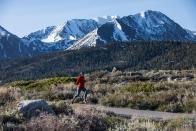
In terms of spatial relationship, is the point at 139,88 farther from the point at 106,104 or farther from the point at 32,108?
the point at 32,108

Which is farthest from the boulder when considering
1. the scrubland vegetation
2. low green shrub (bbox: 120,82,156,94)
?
low green shrub (bbox: 120,82,156,94)

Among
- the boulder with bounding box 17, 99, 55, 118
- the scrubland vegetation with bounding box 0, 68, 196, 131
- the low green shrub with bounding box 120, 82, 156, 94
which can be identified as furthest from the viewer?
Answer: the low green shrub with bounding box 120, 82, 156, 94

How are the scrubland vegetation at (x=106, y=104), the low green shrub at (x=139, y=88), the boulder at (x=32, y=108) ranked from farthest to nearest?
the low green shrub at (x=139, y=88) → the boulder at (x=32, y=108) → the scrubland vegetation at (x=106, y=104)

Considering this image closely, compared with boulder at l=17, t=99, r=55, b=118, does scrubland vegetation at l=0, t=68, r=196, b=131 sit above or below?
below

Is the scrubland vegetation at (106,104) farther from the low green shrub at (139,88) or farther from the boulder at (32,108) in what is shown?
the boulder at (32,108)

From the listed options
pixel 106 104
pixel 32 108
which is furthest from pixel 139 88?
pixel 32 108

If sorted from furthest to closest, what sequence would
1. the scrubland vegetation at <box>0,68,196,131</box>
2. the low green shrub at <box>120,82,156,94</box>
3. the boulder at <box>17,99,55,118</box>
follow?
the low green shrub at <box>120,82,156,94</box>
the boulder at <box>17,99,55,118</box>
the scrubland vegetation at <box>0,68,196,131</box>

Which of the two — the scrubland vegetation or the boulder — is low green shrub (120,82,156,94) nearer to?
the scrubland vegetation

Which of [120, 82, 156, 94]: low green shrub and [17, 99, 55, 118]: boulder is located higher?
[17, 99, 55, 118]: boulder

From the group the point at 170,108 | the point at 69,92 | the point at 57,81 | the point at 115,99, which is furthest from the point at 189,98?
the point at 57,81

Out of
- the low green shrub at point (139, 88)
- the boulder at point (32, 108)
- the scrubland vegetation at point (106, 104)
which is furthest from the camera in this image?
the low green shrub at point (139, 88)

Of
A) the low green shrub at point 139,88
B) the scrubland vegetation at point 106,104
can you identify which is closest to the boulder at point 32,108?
the scrubland vegetation at point 106,104

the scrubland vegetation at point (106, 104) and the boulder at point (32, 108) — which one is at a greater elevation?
the boulder at point (32, 108)

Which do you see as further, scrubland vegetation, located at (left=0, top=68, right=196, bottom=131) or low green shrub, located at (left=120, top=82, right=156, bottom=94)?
low green shrub, located at (left=120, top=82, right=156, bottom=94)
